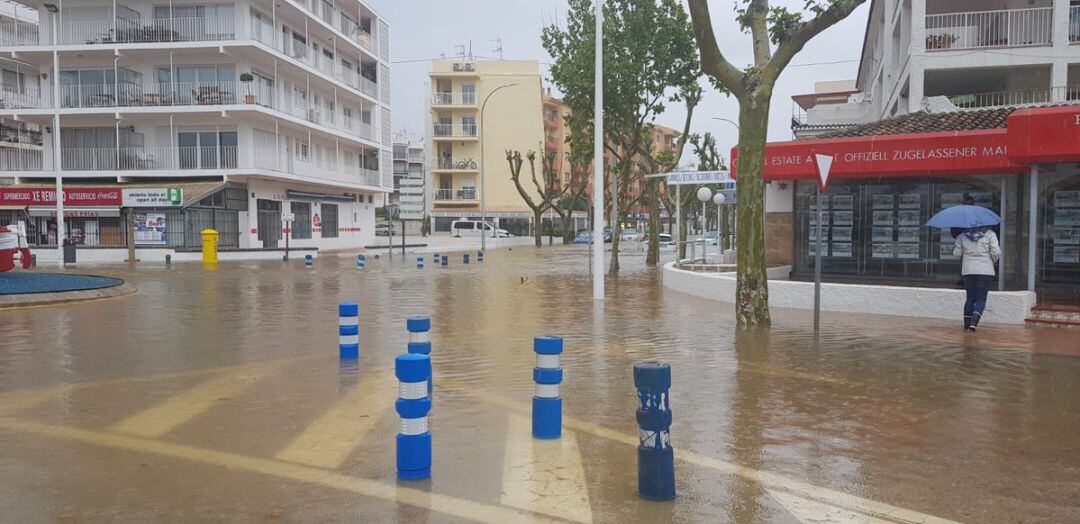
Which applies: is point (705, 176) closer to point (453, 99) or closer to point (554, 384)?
point (554, 384)

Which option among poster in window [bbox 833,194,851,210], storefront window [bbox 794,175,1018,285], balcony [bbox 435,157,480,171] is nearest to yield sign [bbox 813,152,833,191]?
storefront window [bbox 794,175,1018,285]

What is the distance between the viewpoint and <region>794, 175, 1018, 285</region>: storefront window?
53.3 ft

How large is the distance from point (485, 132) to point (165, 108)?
41.2 meters

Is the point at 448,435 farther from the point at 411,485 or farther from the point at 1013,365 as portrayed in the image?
the point at 1013,365

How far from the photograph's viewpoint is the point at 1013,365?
8992 mm

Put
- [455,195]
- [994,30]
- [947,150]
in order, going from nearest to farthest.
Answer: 1. [947,150]
2. [994,30]
3. [455,195]

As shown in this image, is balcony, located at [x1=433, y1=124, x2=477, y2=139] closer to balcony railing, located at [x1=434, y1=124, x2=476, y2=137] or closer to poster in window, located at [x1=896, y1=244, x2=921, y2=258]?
balcony railing, located at [x1=434, y1=124, x2=476, y2=137]

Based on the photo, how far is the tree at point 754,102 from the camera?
11742 mm

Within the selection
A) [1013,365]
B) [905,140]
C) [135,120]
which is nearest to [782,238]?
[905,140]

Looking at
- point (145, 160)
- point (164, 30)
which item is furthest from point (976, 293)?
point (164, 30)

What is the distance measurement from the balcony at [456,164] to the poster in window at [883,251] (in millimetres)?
58495

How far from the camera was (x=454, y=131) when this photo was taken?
74.5 meters

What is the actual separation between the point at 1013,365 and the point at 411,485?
287 inches

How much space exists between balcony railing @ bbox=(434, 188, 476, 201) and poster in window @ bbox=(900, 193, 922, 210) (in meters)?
59.7
